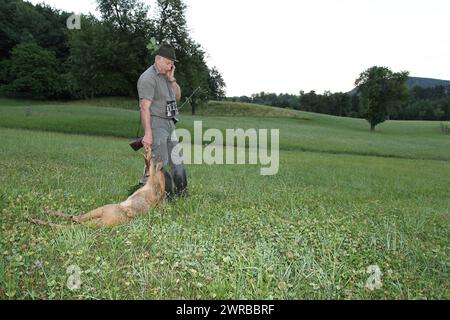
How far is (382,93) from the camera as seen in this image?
210 ft

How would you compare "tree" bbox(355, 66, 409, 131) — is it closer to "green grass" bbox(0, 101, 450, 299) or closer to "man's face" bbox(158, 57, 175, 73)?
"green grass" bbox(0, 101, 450, 299)

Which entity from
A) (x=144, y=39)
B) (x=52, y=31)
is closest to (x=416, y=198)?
(x=144, y=39)

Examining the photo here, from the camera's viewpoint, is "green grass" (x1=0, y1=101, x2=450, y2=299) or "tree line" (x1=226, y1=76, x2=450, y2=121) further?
"tree line" (x1=226, y1=76, x2=450, y2=121)

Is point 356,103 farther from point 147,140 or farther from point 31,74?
point 147,140

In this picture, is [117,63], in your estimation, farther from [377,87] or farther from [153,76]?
[377,87]

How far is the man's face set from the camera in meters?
7.94

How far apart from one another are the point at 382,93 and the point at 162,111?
64.6 meters

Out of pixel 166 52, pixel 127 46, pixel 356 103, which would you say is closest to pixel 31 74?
pixel 127 46

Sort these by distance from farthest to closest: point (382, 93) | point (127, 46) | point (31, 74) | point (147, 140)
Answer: point (31, 74), point (382, 93), point (127, 46), point (147, 140)

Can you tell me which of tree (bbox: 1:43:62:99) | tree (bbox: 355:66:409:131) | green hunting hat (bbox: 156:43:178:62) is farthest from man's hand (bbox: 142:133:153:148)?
tree (bbox: 1:43:62:99)

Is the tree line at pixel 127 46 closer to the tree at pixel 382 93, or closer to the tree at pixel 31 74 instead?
the tree at pixel 382 93

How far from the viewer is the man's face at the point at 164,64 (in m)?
7.94

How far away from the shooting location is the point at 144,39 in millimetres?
31750

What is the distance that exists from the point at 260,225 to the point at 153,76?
4042 millimetres
